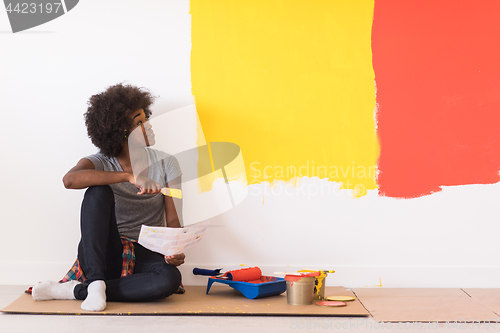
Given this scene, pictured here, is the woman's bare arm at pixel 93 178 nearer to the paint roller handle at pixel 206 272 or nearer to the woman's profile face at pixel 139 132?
the woman's profile face at pixel 139 132

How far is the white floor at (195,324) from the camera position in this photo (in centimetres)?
129

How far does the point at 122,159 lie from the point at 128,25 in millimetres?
696

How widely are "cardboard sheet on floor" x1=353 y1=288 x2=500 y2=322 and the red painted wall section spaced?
457 mm

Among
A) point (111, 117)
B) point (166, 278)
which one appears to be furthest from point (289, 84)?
point (166, 278)

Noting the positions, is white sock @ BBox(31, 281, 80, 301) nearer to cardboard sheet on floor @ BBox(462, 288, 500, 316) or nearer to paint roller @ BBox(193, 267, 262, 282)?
paint roller @ BBox(193, 267, 262, 282)

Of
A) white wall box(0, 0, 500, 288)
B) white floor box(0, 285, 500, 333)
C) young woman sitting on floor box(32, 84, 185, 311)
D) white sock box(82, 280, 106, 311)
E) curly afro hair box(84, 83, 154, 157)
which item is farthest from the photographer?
white wall box(0, 0, 500, 288)

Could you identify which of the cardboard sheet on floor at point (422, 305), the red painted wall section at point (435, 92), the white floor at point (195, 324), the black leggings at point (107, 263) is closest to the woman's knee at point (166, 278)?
the black leggings at point (107, 263)

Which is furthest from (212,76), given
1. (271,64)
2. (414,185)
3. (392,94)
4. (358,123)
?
(414,185)

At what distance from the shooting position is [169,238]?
1.50 meters

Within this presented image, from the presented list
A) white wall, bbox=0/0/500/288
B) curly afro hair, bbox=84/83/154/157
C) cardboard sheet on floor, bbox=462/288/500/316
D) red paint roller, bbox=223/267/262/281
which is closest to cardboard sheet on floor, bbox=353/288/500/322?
cardboard sheet on floor, bbox=462/288/500/316

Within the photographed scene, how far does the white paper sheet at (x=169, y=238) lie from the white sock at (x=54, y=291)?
0.37m

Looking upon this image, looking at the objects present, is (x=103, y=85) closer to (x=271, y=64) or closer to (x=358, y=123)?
(x=271, y=64)

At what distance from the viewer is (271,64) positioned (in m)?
2.07

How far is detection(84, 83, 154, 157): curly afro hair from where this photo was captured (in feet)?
5.90
